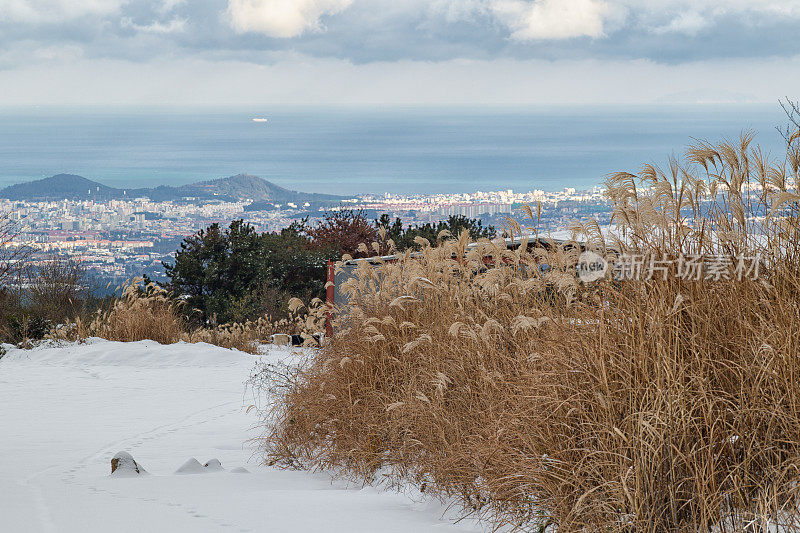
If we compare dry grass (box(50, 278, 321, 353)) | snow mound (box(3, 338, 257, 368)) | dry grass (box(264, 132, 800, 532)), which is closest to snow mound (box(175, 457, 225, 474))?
dry grass (box(264, 132, 800, 532))

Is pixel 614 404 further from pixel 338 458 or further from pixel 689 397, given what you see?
pixel 338 458

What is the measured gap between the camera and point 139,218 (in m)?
34.6

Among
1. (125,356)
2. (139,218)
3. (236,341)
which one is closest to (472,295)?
(125,356)

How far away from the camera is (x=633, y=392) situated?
11.7 ft

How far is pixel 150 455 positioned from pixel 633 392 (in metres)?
4.53

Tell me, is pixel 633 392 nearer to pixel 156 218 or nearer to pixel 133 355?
pixel 133 355

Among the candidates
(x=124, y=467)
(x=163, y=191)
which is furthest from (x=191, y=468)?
(x=163, y=191)

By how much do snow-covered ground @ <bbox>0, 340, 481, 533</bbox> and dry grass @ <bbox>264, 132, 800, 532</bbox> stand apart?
0.42m

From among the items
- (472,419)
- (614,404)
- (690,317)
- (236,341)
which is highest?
(690,317)

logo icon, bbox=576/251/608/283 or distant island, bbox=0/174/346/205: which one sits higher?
distant island, bbox=0/174/346/205

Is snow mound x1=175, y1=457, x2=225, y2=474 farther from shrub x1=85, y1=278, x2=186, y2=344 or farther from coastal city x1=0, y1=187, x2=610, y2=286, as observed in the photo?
shrub x1=85, y1=278, x2=186, y2=344

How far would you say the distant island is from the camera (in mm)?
37312

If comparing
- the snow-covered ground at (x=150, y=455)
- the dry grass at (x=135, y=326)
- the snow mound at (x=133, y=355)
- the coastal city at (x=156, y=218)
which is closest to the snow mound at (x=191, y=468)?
the snow-covered ground at (x=150, y=455)

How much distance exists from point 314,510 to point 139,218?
32360mm
